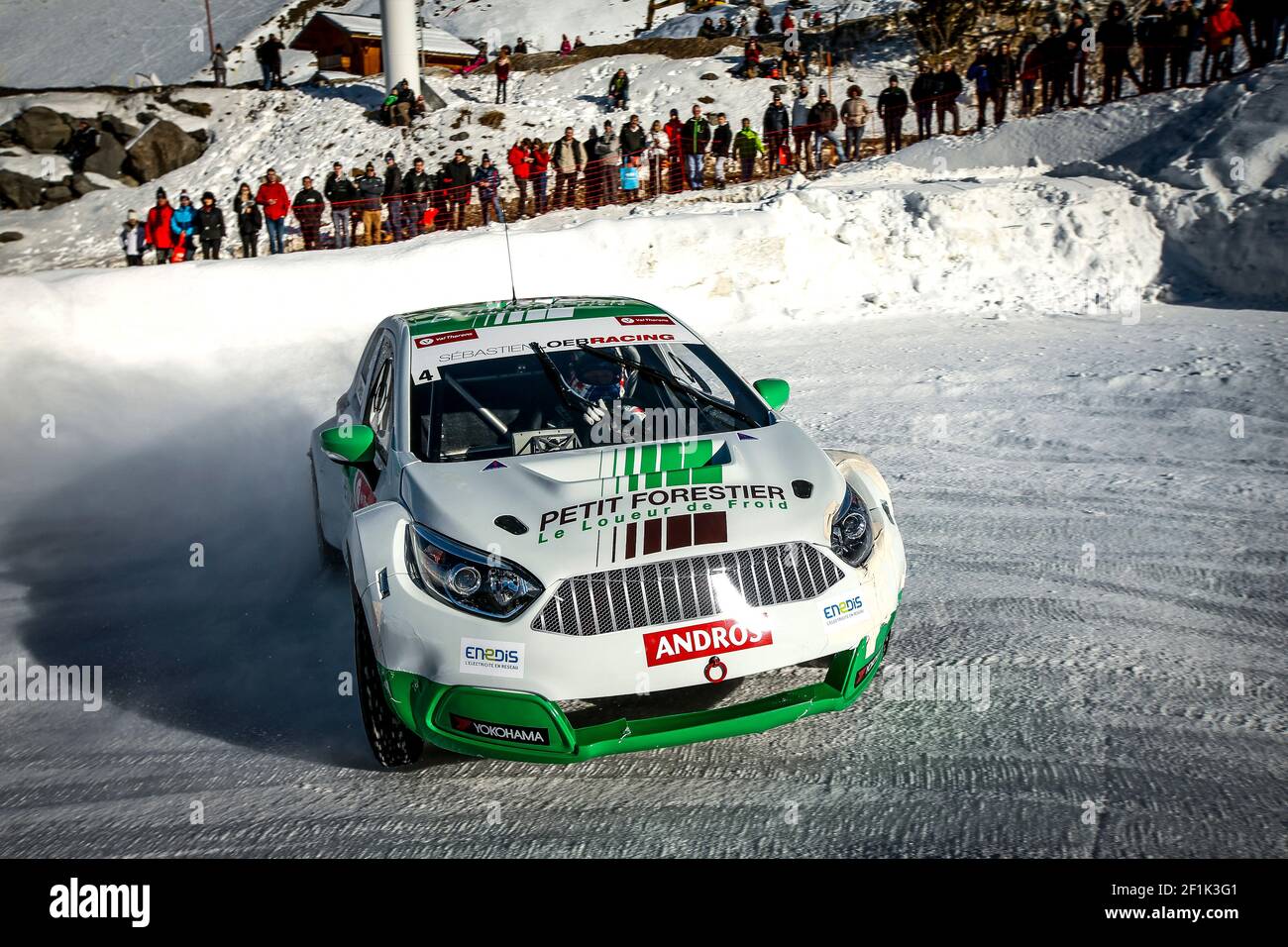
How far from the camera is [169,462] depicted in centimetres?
851

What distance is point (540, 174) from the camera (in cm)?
1961

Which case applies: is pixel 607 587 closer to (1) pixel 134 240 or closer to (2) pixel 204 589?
(2) pixel 204 589

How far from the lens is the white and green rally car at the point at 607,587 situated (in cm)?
341

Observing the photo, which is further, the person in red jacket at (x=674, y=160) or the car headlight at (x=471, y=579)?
the person in red jacket at (x=674, y=160)

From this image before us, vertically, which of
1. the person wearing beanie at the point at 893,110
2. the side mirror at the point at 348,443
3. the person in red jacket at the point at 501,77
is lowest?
the side mirror at the point at 348,443

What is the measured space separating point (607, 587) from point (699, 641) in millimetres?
329

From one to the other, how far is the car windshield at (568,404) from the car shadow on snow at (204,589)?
123cm

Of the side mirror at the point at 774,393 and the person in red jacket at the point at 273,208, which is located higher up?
the person in red jacket at the point at 273,208

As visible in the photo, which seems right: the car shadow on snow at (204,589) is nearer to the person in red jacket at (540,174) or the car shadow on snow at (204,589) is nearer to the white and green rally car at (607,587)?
the white and green rally car at (607,587)

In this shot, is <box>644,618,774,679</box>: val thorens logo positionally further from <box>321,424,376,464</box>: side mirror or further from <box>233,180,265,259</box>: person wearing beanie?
<box>233,180,265,259</box>: person wearing beanie

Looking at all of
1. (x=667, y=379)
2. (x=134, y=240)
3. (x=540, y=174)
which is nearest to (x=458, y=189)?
(x=540, y=174)

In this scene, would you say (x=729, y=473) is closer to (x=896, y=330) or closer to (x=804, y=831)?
(x=804, y=831)

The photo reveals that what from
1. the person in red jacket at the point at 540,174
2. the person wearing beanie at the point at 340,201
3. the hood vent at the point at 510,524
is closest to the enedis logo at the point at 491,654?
the hood vent at the point at 510,524
